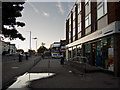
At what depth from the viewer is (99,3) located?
605 inches

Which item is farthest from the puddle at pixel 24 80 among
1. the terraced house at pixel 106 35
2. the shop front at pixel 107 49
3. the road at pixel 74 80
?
the terraced house at pixel 106 35

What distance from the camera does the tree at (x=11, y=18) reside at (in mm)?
19291

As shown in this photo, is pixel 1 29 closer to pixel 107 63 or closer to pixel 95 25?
pixel 95 25

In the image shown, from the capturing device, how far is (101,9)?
14.7 metres

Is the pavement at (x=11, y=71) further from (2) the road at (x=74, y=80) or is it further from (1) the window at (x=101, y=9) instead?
(1) the window at (x=101, y=9)

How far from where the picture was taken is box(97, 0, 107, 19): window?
13.8 meters

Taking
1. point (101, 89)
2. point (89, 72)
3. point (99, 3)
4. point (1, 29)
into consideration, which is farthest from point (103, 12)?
point (1, 29)

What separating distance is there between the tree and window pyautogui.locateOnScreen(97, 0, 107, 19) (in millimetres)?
11304

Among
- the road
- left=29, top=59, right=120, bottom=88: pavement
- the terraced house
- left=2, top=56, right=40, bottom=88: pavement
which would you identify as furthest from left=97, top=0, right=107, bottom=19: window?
left=2, top=56, right=40, bottom=88: pavement

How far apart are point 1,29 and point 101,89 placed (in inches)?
699

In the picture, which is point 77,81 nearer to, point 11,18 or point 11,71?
point 11,71

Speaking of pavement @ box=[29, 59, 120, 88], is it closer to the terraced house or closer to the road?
the road

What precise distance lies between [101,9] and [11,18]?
42.9 feet

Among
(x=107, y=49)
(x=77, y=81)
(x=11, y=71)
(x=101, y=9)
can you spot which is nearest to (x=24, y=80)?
→ (x=77, y=81)
